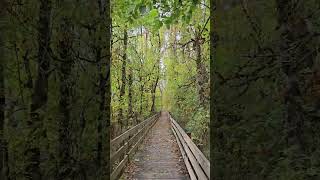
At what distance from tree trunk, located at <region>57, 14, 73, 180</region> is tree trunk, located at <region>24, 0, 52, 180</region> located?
0.07 meters

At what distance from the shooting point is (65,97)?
201 centimetres

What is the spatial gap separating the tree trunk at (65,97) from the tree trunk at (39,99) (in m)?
0.07

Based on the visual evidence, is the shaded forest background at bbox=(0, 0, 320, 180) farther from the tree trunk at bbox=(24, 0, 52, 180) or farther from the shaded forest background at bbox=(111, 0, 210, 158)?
the shaded forest background at bbox=(111, 0, 210, 158)

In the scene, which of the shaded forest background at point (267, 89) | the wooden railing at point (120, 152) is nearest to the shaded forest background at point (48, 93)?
the shaded forest background at point (267, 89)

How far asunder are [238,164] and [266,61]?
550 mm

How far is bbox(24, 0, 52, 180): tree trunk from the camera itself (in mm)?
1988

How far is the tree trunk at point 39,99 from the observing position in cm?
199

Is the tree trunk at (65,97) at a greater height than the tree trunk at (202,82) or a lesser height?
lesser

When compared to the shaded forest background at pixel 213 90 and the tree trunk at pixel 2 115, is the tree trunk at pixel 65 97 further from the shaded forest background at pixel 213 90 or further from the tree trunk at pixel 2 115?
the tree trunk at pixel 2 115

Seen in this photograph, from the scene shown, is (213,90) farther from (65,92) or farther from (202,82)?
(202,82)

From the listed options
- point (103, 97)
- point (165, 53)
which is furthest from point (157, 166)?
point (165, 53)

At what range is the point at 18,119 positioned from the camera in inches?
77.7

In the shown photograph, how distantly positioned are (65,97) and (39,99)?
13 cm

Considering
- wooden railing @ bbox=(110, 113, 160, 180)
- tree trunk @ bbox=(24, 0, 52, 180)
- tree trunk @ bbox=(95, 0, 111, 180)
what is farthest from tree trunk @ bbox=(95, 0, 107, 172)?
wooden railing @ bbox=(110, 113, 160, 180)
